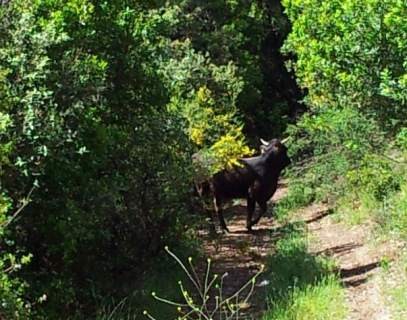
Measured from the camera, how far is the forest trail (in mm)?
9820

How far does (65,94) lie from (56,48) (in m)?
0.70

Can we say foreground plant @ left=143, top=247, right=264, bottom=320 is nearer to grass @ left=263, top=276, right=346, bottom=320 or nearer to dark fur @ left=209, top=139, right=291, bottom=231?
grass @ left=263, top=276, right=346, bottom=320

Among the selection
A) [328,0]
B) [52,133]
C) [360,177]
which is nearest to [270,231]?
[360,177]

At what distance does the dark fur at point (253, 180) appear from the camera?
54.6 ft

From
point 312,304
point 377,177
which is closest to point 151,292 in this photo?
point 312,304

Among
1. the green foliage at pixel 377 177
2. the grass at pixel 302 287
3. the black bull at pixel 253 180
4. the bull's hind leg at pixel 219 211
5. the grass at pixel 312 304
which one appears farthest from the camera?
the black bull at pixel 253 180

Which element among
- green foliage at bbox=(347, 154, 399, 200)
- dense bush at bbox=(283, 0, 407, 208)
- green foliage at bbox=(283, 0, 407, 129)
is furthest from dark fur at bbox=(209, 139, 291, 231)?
green foliage at bbox=(283, 0, 407, 129)

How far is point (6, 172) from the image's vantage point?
8438mm

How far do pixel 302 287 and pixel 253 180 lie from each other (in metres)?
7.14

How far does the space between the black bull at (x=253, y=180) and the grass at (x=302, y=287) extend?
3.29 m

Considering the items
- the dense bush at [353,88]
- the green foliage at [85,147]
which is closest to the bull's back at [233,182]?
the dense bush at [353,88]

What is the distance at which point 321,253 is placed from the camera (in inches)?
512

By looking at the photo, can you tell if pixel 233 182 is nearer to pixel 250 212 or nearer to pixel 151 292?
pixel 250 212

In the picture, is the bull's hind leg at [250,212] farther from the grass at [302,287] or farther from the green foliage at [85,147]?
the green foliage at [85,147]
